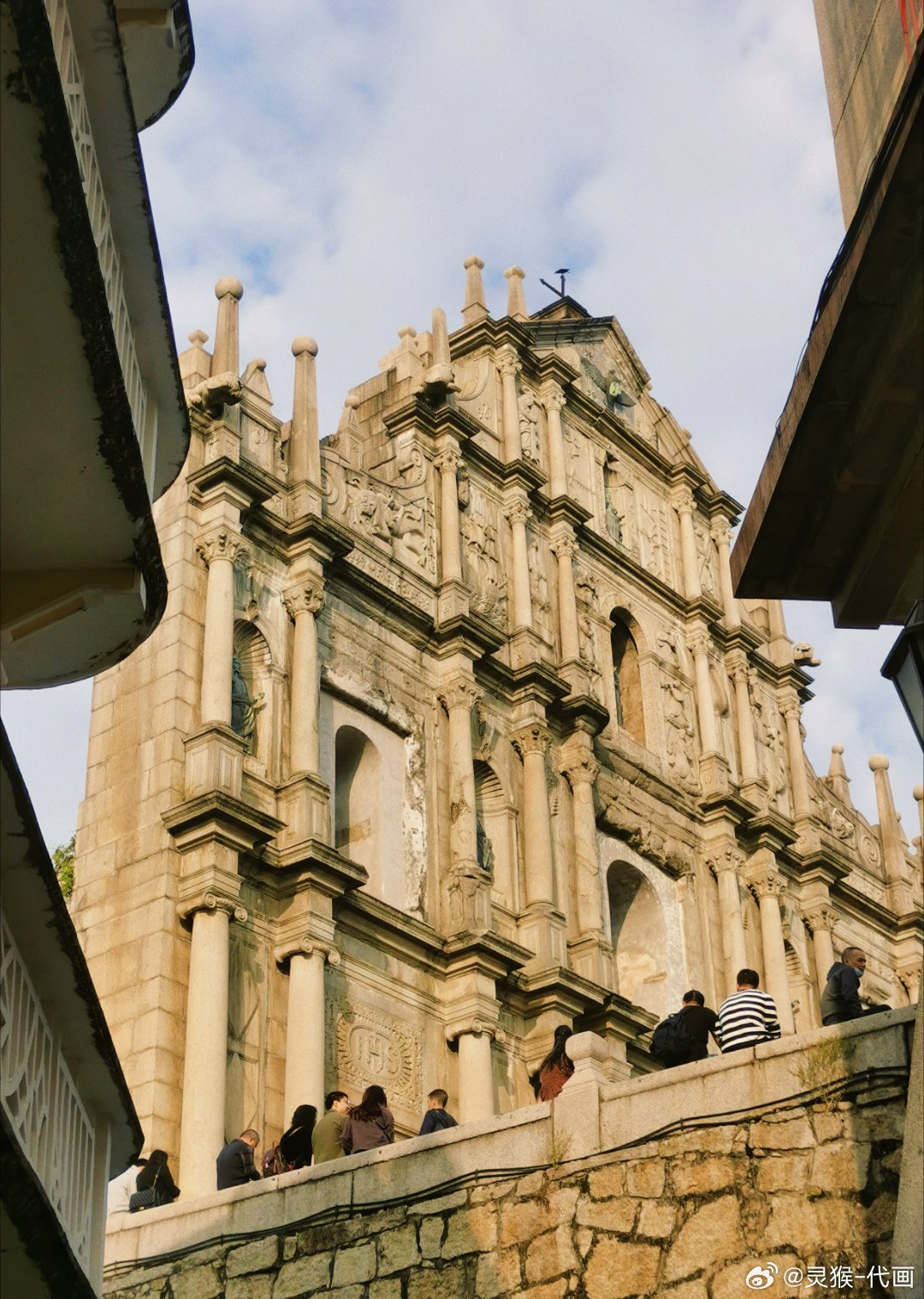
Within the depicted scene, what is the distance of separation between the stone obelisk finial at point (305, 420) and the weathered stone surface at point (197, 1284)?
11.4m

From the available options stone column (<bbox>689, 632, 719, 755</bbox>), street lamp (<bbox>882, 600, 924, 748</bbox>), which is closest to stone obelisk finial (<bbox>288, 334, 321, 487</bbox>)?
stone column (<bbox>689, 632, 719, 755</bbox>)

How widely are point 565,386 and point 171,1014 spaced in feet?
45.1

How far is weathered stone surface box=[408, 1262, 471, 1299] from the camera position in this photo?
13.2 metres

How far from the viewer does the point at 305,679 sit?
2241 centimetres

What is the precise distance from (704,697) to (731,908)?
3549mm

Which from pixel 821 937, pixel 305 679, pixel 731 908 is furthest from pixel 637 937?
pixel 305 679

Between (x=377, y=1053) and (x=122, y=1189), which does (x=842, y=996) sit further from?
(x=377, y=1053)

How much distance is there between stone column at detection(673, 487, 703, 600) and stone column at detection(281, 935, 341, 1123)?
12214mm

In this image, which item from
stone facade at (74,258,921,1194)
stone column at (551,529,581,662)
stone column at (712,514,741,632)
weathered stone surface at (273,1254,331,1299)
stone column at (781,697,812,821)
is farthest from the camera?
stone column at (712,514,741,632)

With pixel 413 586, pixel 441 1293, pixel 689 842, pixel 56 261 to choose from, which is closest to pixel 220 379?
pixel 413 586

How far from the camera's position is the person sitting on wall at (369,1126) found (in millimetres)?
15625

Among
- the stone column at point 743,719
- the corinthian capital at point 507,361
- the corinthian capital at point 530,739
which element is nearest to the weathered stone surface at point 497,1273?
the corinthian capital at point 530,739

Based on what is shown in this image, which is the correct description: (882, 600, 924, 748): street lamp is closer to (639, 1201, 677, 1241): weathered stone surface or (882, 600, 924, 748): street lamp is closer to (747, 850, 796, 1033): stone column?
(639, 1201, 677, 1241): weathered stone surface

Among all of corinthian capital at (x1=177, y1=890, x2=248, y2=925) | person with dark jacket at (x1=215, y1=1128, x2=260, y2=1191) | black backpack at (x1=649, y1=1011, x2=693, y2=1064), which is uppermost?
corinthian capital at (x1=177, y1=890, x2=248, y2=925)
